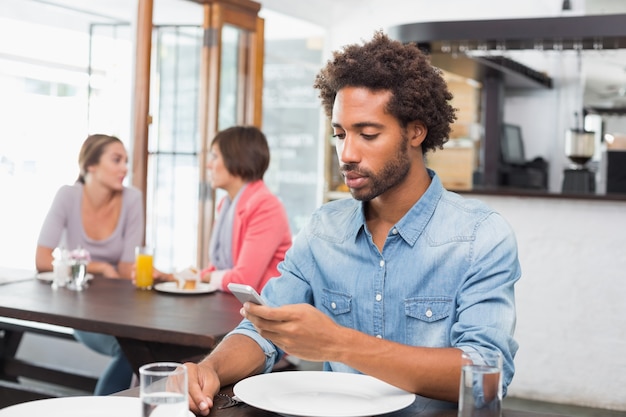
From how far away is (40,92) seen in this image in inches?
235

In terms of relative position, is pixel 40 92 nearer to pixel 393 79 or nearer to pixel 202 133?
pixel 202 133

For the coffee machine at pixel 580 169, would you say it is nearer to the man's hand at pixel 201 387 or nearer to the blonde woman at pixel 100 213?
the blonde woman at pixel 100 213

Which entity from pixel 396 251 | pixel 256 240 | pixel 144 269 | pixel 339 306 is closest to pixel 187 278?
pixel 144 269

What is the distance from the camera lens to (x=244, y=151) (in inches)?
135

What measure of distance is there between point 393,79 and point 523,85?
6555 millimetres

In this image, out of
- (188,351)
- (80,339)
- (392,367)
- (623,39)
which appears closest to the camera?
(392,367)

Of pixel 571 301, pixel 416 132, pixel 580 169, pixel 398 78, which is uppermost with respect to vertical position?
pixel 398 78

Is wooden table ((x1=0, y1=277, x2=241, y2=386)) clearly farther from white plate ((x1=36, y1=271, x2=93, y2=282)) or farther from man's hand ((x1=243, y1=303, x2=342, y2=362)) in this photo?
man's hand ((x1=243, y1=303, x2=342, y2=362))

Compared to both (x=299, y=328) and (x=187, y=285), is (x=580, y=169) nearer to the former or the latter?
(x=187, y=285)

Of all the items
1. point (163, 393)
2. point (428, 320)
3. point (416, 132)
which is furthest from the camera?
point (416, 132)

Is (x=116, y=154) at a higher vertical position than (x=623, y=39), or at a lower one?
lower

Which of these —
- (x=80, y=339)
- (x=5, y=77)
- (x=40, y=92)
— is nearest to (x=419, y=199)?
(x=80, y=339)

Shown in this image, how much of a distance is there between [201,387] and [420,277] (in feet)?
1.71

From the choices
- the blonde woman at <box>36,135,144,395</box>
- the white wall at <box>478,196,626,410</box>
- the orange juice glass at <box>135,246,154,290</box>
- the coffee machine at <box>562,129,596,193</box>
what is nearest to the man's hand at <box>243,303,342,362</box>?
the orange juice glass at <box>135,246,154,290</box>
